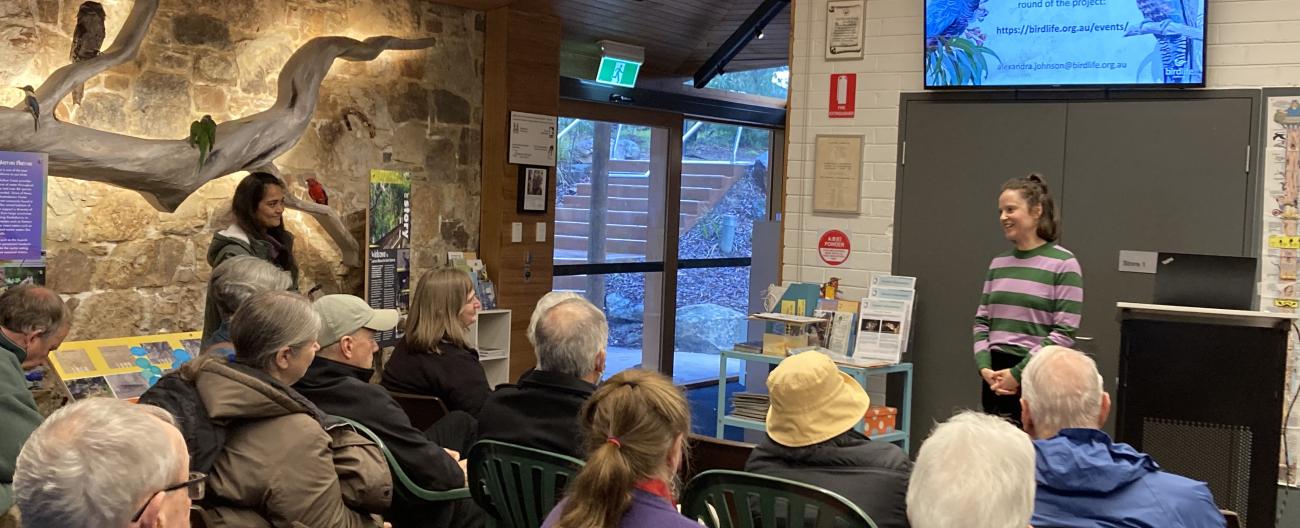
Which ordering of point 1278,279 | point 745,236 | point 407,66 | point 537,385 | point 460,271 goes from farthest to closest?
point 745,236, point 407,66, point 1278,279, point 460,271, point 537,385

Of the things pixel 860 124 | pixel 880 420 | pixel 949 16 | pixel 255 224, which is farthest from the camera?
pixel 860 124

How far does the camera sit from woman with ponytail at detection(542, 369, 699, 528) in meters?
2.08

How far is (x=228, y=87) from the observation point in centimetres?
568

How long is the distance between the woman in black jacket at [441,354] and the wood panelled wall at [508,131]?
3045 mm

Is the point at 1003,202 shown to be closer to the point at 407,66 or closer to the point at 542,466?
the point at 542,466

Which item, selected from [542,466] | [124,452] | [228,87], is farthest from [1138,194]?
[124,452]

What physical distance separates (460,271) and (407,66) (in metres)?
2.81

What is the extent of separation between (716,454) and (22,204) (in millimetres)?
3052

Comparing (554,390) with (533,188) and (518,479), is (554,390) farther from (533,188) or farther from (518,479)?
(533,188)

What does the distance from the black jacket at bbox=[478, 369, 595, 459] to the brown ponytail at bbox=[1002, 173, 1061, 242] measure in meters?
2.23

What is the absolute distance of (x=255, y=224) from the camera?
5145 millimetres

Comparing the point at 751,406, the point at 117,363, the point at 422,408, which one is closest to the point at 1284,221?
the point at 751,406

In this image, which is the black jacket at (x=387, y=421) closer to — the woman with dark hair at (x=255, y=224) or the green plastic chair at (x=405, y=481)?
the green plastic chair at (x=405, y=481)

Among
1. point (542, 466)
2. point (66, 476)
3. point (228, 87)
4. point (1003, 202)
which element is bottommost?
point (542, 466)
